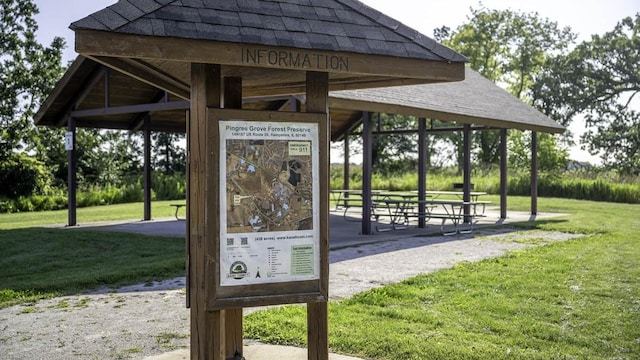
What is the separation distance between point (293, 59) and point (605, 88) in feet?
136

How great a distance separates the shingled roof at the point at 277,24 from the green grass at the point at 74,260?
4.84 meters

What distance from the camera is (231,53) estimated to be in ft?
12.6

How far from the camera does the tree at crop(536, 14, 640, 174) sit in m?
40.4

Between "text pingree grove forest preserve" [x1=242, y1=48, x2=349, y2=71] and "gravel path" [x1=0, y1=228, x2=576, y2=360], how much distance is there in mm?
2685

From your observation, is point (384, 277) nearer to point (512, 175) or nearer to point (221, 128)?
point (221, 128)

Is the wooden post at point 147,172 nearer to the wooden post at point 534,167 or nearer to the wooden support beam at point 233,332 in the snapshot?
the wooden post at point 534,167

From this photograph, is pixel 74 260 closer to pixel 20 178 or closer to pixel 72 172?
pixel 72 172

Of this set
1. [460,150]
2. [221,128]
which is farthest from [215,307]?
[460,150]

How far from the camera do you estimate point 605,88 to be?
135 ft

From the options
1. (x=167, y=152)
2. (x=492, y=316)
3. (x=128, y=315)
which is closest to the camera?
(x=492, y=316)

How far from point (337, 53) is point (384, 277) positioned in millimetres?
5176

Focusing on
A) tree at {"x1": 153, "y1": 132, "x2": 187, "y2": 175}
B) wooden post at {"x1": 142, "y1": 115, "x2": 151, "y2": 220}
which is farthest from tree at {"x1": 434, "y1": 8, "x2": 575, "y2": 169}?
wooden post at {"x1": 142, "y1": 115, "x2": 151, "y2": 220}

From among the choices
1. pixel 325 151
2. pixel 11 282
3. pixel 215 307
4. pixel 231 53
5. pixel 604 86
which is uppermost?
pixel 604 86

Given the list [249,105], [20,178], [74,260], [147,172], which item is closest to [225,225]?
[74,260]
